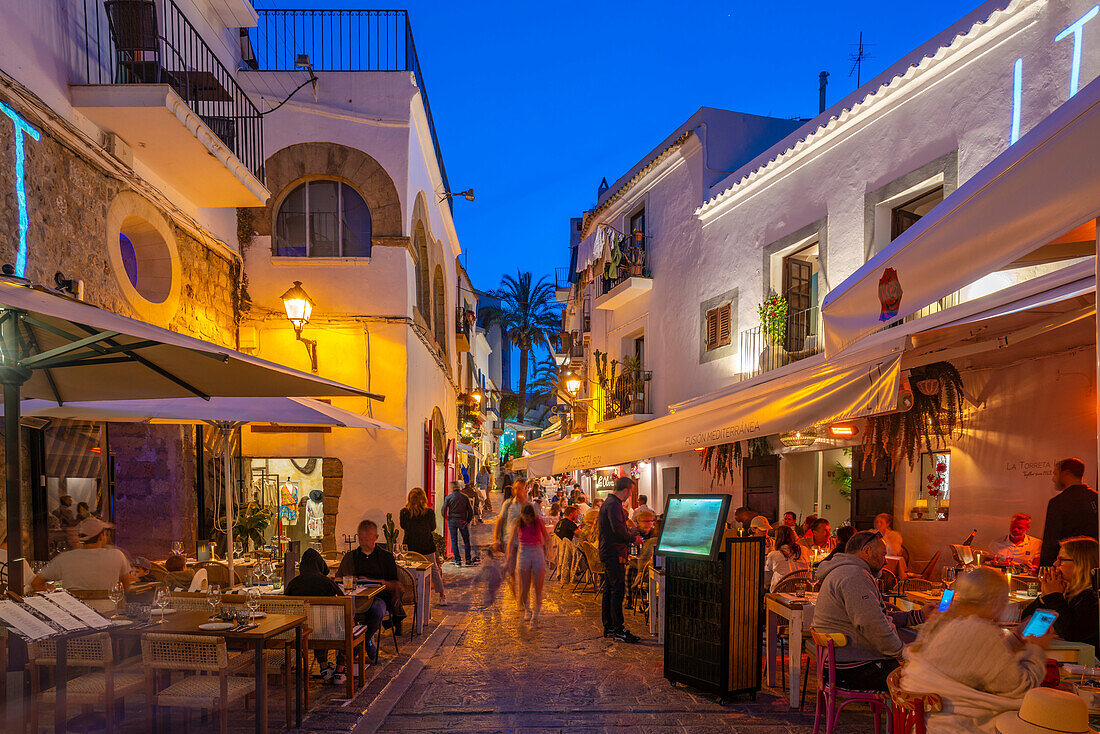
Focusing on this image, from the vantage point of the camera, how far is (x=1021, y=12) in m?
8.00

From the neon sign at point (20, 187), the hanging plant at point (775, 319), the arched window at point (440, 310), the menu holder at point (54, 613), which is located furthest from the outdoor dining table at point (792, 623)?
the arched window at point (440, 310)

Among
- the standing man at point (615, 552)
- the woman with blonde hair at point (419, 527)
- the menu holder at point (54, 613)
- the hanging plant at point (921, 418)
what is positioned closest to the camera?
the menu holder at point (54, 613)

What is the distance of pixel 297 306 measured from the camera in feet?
37.6

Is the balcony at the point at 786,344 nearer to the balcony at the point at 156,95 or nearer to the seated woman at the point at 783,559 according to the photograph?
the seated woman at the point at 783,559

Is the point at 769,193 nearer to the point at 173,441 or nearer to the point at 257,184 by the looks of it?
the point at 257,184

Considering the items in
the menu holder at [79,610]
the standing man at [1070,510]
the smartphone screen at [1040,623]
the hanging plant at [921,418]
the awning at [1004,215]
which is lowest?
the menu holder at [79,610]

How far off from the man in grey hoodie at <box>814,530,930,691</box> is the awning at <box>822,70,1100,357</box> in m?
2.20

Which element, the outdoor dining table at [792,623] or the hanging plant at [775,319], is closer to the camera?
the outdoor dining table at [792,623]

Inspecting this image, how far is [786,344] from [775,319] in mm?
449

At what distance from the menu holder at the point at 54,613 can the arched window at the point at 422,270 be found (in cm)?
1001

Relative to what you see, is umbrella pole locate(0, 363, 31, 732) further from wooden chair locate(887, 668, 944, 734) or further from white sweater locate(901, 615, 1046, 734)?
white sweater locate(901, 615, 1046, 734)

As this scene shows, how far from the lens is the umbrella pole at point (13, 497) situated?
4766mm

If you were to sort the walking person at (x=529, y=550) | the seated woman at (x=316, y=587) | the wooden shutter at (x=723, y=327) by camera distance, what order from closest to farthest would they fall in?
the seated woman at (x=316, y=587) → the walking person at (x=529, y=550) → the wooden shutter at (x=723, y=327)

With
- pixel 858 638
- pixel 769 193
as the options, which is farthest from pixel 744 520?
pixel 769 193
